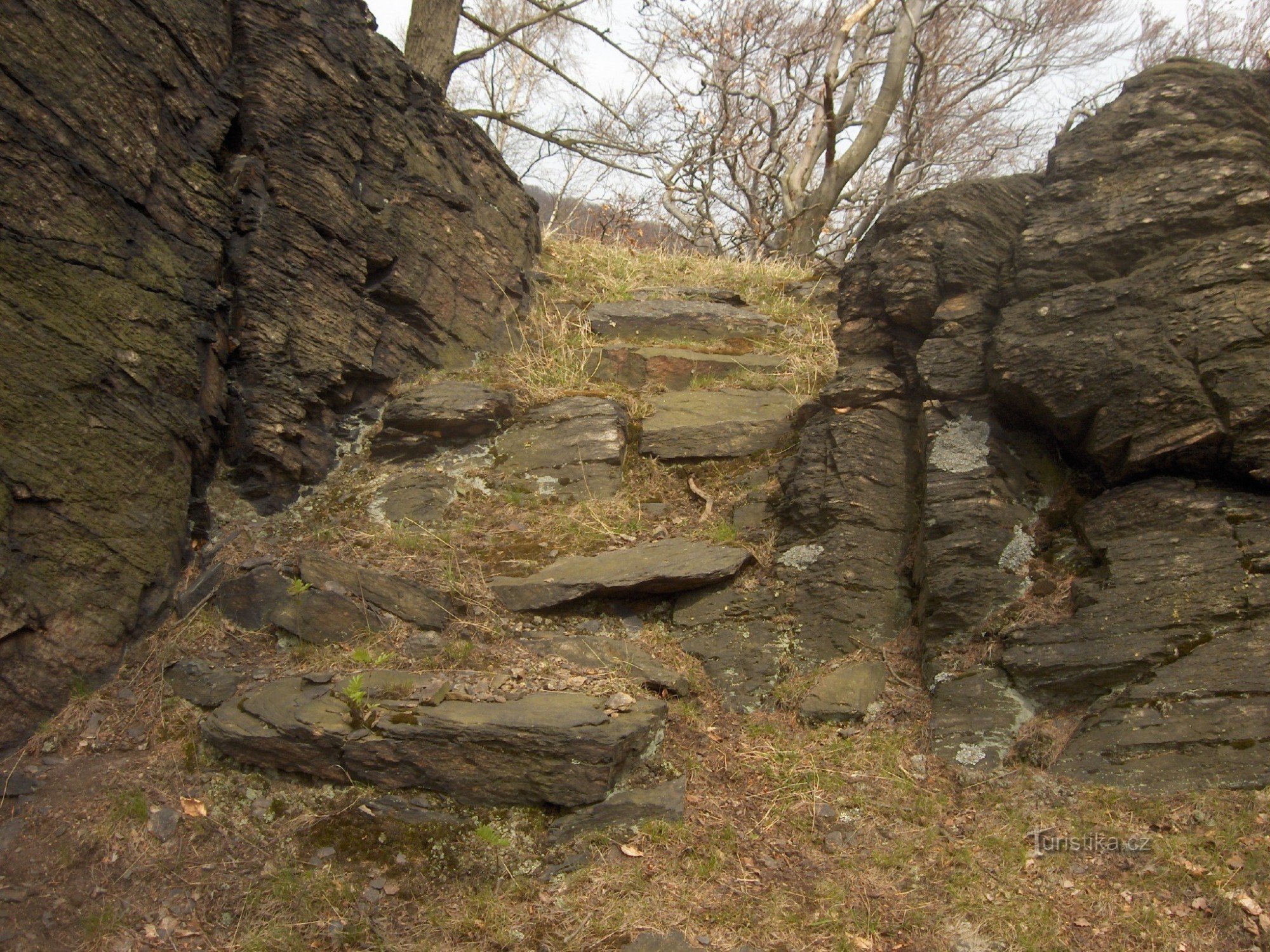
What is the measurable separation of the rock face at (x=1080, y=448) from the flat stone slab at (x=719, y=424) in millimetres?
581

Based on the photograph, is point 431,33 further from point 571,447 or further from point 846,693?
point 846,693

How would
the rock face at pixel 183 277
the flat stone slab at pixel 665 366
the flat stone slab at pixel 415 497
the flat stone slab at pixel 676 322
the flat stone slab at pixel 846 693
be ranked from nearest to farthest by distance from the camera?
the rock face at pixel 183 277, the flat stone slab at pixel 846 693, the flat stone slab at pixel 415 497, the flat stone slab at pixel 665 366, the flat stone slab at pixel 676 322

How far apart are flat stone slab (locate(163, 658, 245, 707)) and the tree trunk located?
6505mm

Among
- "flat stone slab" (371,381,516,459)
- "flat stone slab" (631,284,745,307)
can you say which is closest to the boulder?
"flat stone slab" (371,381,516,459)

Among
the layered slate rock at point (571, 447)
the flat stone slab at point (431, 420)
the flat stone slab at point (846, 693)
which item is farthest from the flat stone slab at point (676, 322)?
the flat stone slab at point (846, 693)

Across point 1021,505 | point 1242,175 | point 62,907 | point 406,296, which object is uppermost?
point 1242,175

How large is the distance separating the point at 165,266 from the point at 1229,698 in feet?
17.8

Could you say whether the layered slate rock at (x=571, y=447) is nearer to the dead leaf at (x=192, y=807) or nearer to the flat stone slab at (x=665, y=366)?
the flat stone slab at (x=665, y=366)

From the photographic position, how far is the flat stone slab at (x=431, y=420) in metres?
6.08

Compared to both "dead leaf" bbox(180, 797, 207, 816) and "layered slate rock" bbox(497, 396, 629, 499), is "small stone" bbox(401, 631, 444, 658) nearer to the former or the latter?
"dead leaf" bbox(180, 797, 207, 816)

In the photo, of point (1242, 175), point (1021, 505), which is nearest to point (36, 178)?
point (1021, 505)

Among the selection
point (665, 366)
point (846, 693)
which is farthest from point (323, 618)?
point (665, 366)

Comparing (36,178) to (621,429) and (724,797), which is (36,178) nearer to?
(621,429)

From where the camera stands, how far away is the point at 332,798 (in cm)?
374
